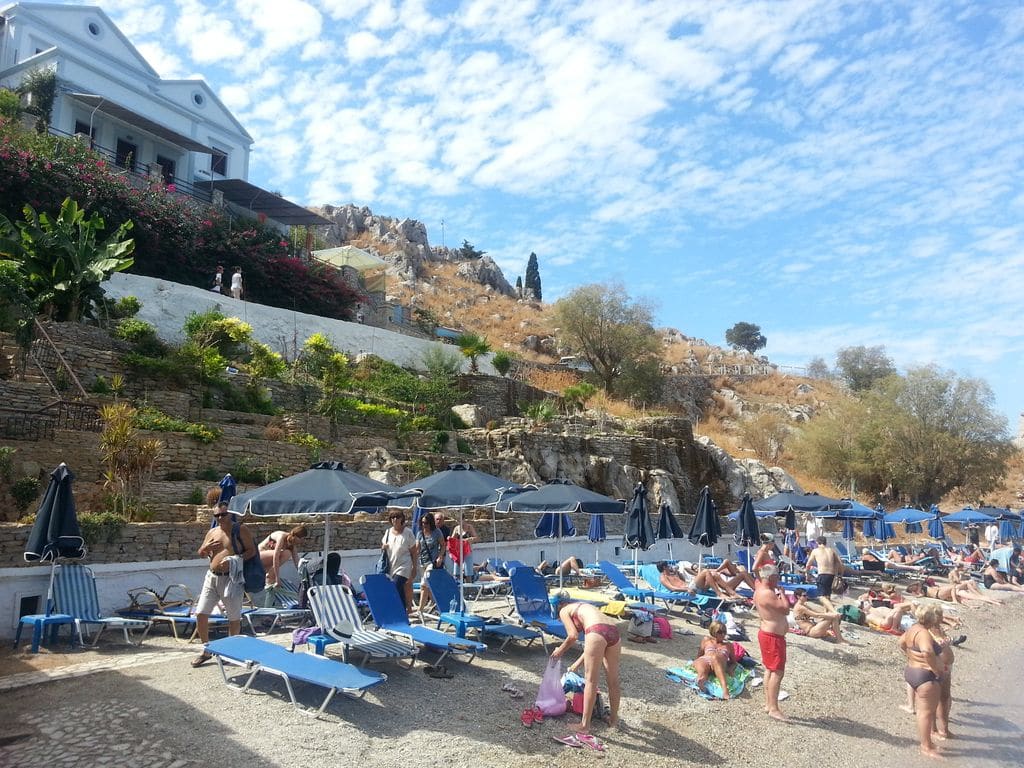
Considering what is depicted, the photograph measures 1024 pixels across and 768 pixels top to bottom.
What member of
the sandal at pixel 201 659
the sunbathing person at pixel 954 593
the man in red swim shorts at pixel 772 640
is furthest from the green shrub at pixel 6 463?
the sunbathing person at pixel 954 593

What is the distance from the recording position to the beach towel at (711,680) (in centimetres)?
758

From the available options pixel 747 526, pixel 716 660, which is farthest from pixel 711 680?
pixel 747 526

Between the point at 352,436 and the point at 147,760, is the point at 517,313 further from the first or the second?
the point at 147,760

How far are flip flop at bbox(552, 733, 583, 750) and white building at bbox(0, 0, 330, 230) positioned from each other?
1070 inches

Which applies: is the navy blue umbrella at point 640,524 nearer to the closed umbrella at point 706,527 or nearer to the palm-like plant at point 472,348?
the closed umbrella at point 706,527

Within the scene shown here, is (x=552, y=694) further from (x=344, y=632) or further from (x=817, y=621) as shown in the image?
(x=817, y=621)

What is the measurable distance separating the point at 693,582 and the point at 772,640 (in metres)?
5.00

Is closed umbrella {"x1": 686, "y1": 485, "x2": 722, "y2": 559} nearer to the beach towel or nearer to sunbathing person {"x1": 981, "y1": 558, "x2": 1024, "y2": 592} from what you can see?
the beach towel

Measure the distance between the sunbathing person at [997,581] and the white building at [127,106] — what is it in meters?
27.9

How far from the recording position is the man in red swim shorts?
23.3 ft

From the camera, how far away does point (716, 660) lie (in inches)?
304

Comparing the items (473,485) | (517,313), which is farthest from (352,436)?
(517,313)

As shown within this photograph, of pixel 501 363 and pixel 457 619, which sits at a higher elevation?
pixel 501 363

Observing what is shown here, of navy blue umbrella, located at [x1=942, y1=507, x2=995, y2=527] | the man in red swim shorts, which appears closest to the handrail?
the man in red swim shorts
